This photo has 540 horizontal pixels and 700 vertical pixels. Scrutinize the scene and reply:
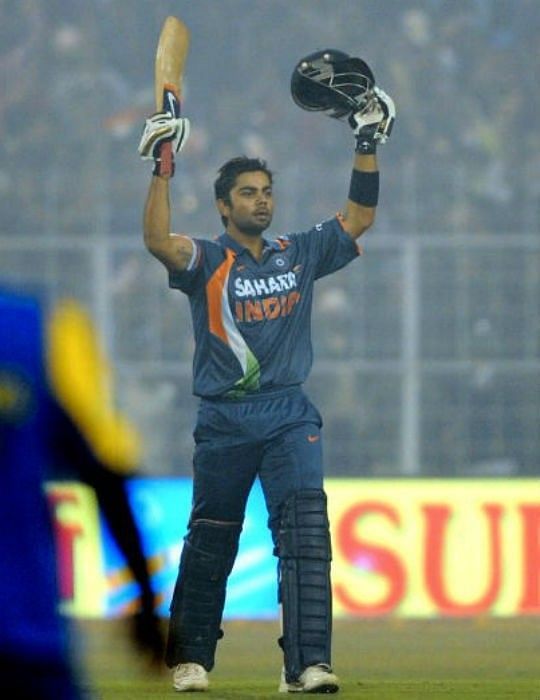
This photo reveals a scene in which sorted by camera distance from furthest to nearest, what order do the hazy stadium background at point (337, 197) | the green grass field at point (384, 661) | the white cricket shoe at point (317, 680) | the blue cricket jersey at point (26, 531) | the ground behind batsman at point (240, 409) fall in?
the hazy stadium background at point (337, 197)
the green grass field at point (384, 661)
the ground behind batsman at point (240, 409)
the white cricket shoe at point (317, 680)
the blue cricket jersey at point (26, 531)

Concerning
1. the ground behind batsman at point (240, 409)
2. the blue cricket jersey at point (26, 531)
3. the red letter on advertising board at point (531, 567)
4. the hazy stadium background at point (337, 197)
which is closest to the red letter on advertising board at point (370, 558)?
the hazy stadium background at point (337, 197)

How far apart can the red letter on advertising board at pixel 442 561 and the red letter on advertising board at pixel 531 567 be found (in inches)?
6.2

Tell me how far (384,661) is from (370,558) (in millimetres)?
2773

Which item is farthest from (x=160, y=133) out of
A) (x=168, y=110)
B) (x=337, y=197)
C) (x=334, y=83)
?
(x=337, y=197)

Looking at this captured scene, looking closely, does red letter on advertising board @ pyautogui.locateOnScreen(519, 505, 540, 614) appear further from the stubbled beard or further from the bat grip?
the bat grip

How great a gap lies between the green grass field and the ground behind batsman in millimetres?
326

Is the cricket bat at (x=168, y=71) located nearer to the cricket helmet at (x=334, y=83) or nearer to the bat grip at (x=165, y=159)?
the bat grip at (x=165, y=159)

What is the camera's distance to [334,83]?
7199 millimetres

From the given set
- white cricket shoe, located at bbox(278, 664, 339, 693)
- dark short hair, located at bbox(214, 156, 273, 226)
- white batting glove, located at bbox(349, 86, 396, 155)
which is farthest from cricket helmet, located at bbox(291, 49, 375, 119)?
white cricket shoe, located at bbox(278, 664, 339, 693)

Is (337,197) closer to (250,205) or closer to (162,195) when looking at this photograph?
(250,205)

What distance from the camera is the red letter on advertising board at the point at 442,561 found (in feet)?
38.3

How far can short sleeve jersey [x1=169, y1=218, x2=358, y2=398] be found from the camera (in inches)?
268

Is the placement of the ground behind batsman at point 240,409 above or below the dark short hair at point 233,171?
below

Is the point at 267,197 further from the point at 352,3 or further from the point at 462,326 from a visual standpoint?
the point at 352,3
